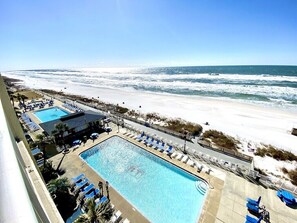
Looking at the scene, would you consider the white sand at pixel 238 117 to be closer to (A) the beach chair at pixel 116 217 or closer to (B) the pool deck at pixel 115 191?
(B) the pool deck at pixel 115 191

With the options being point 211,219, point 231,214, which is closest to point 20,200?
point 211,219

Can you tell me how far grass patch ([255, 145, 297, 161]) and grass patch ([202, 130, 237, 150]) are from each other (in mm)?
2593

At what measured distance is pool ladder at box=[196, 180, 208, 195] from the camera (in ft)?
40.8

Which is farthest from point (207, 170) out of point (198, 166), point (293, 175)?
point (293, 175)

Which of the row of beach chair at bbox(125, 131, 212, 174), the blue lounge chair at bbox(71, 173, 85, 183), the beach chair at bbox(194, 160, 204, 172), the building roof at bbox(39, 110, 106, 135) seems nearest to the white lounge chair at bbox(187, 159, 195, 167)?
the row of beach chair at bbox(125, 131, 212, 174)

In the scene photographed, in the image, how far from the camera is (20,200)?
108 cm

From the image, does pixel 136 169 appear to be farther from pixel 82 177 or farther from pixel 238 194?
pixel 238 194

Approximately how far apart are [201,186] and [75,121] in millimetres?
17378

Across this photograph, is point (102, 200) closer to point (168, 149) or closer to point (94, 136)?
point (168, 149)

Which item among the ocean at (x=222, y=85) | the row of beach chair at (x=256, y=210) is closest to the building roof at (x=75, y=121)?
the row of beach chair at (x=256, y=210)

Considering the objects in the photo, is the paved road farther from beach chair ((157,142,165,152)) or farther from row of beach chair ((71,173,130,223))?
row of beach chair ((71,173,130,223))

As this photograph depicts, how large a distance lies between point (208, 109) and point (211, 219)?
24.9 meters

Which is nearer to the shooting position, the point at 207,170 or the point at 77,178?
the point at 77,178

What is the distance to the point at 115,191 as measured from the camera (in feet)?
40.6
